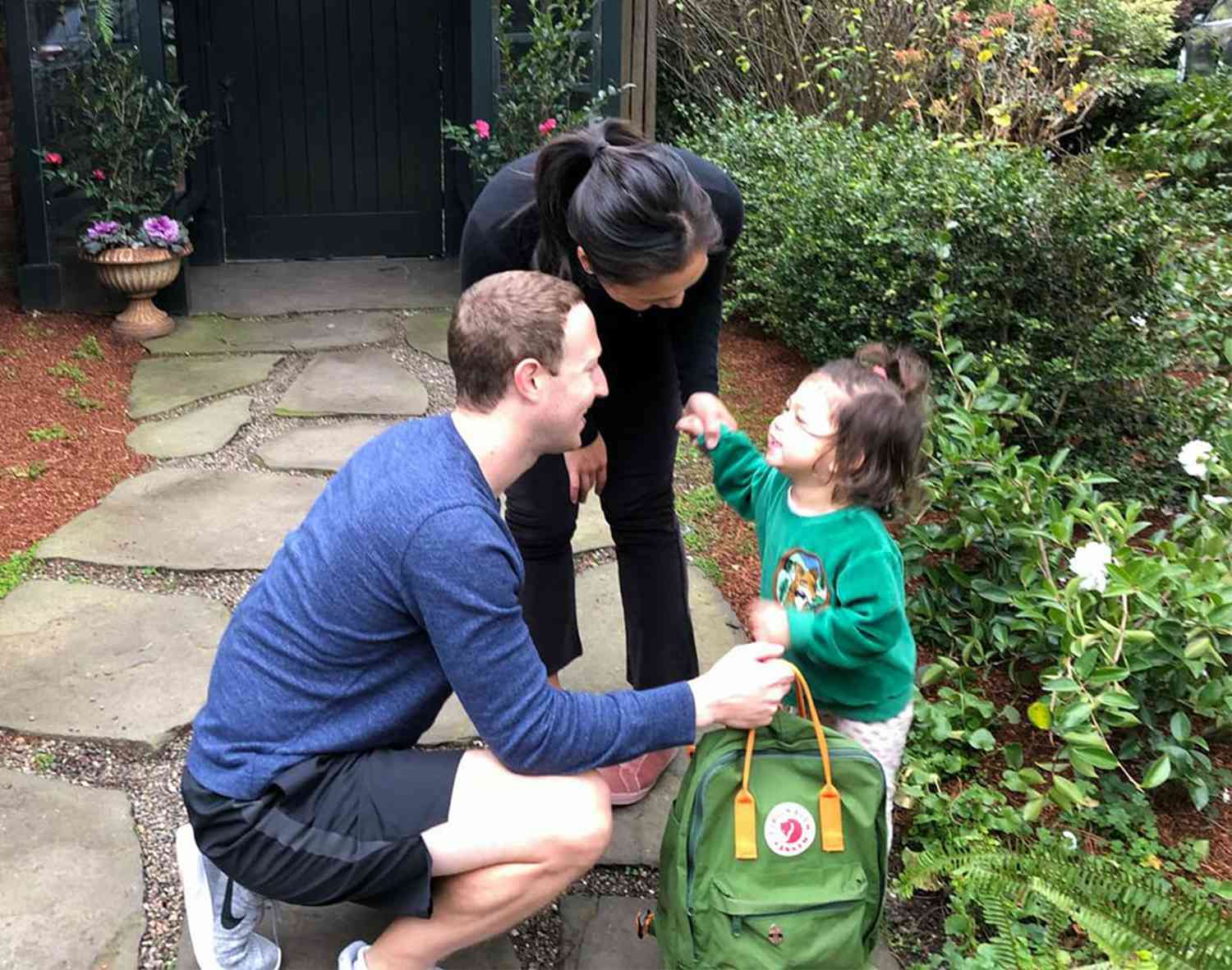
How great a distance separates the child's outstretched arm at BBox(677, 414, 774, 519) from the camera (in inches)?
97.9

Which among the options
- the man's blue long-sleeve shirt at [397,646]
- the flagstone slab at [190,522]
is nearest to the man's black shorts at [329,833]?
the man's blue long-sleeve shirt at [397,646]

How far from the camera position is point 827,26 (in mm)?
7676

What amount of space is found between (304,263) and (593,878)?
533 centimetres

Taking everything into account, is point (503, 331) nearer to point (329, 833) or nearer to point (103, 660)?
point (329, 833)

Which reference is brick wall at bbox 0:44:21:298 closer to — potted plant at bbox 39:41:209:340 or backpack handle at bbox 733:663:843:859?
potted plant at bbox 39:41:209:340

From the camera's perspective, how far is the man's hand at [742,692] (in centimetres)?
188

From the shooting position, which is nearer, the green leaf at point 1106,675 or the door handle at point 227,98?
the green leaf at point 1106,675

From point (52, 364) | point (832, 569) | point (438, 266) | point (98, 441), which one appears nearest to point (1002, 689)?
point (832, 569)

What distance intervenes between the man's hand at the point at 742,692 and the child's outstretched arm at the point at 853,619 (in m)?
0.19

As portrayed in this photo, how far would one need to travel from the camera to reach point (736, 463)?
8.20 feet

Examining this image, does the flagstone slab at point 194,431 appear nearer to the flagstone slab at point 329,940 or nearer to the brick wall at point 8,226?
the brick wall at point 8,226

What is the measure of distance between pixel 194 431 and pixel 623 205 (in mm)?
2994

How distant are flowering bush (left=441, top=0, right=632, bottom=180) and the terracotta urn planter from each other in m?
1.45

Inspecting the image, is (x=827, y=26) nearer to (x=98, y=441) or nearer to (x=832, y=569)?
(x=98, y=441)
